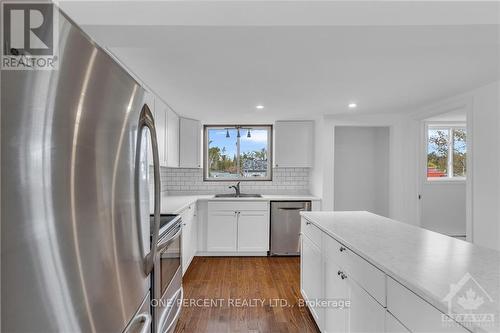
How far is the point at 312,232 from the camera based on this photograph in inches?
87.1

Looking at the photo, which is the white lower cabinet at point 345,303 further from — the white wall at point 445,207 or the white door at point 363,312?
the white wall at point 445,207

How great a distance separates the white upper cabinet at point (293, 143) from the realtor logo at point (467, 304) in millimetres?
3445

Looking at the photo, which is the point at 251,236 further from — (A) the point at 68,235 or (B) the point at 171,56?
(A) the point at 68,235

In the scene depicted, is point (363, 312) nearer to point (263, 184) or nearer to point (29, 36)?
point (29, 36)

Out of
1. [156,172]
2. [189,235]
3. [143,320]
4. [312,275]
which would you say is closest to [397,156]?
[312,275]

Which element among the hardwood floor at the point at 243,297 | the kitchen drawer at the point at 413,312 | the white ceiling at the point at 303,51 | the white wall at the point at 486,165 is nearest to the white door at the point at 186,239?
the hardwood floor at the point at 243,297

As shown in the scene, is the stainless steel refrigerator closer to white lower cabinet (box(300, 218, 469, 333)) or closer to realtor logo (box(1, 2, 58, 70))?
realtor logo (box(1, 2, 58, 70))


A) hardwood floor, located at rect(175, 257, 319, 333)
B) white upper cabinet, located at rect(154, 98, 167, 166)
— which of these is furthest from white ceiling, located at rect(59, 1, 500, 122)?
hardwood floor, located at rect(175, 257, 319, 333)

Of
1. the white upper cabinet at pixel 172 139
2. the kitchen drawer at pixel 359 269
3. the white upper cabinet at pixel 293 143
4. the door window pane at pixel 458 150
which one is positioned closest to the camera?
the kitchen drawer at pixel 359 269

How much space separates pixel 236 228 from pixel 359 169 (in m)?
2.41

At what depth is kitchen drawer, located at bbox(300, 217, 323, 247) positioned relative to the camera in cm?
206

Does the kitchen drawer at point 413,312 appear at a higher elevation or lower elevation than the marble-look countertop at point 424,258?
lower

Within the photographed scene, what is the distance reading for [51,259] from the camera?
54 cm

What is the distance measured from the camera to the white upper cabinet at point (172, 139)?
3.54m
